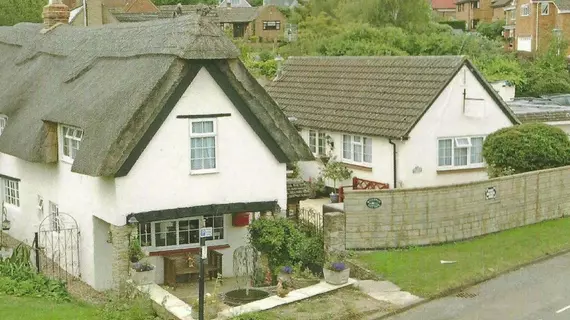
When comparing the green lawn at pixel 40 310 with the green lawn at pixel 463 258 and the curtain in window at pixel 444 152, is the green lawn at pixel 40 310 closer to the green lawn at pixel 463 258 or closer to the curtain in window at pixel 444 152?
the green lawn at pixel 463 258

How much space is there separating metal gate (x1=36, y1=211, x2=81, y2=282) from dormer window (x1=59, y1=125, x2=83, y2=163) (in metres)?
1.77

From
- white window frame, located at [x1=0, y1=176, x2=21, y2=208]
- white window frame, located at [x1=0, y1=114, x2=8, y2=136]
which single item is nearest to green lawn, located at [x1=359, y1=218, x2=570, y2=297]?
white window frame, located at [x1=0, y1=176, x2=21, y2=208]

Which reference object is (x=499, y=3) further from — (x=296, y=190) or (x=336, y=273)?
(x=336, y=273)

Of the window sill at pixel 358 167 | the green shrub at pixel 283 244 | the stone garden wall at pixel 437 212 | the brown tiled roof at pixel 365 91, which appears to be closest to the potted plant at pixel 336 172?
the window sill at pixel 358 167

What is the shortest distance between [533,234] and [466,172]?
5.49 metres

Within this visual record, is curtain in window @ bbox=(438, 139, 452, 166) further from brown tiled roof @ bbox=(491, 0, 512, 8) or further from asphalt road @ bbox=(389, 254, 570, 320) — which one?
brown tiled roof @ bbox=(491, 0, 512, 8)

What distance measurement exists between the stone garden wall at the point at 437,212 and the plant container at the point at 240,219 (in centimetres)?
276

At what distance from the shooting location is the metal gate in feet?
80.3

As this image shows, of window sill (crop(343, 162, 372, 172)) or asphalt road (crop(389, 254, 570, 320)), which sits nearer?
asphalt road (crop(389, 254, 570, 320))

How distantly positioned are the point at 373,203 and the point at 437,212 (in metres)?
2.28

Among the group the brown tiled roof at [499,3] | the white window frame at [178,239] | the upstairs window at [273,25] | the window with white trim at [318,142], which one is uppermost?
the brown tiled roof at [499,3]

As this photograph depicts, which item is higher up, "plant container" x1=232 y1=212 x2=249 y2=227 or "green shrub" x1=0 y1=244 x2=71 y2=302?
"plant container" x1=232 y1=212 x2=249 y2=227

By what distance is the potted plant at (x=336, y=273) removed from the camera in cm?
2158

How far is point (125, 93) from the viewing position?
22031 mm
